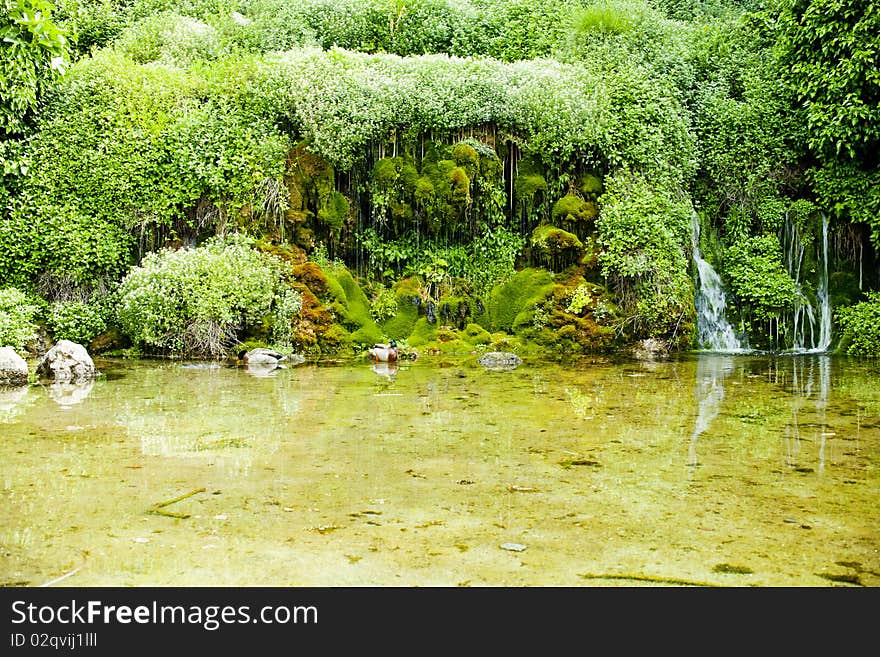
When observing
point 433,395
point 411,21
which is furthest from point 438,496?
point 411,21

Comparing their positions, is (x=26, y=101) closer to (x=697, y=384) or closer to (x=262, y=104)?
(x=262, y=104)

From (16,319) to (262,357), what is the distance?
3.96 meters

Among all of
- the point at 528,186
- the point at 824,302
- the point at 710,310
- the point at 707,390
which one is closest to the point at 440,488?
the point at 707,390

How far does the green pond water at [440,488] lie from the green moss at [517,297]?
586 cm

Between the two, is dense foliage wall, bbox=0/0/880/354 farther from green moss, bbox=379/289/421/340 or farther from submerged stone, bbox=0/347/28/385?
submerged stone, bbox=0/347/28/385

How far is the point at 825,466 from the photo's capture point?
511 cm

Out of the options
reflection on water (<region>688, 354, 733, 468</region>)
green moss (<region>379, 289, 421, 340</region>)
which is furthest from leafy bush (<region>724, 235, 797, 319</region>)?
green moss (<region>379, 289, 421, 340</region>)

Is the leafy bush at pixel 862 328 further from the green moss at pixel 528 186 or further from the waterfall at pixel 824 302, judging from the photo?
the green moss at pixel 528 186

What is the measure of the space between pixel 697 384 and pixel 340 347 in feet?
21.8

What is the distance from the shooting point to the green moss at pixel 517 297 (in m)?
14.4

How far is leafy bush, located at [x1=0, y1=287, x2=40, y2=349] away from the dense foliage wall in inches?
47.4

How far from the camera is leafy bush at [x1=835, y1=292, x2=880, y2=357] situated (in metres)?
13.6

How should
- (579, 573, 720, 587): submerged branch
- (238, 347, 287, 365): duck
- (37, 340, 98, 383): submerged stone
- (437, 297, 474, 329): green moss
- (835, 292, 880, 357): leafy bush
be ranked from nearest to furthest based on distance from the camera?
1. (579, 573, 720, 587): submerged branch
2. (37, 340, 98, 383): submerged stone
3. (238, 347, 287, 365): duck
4. (835, 292, 880, 357): leafy bush
5. (437, 297, 474, 329): green moss

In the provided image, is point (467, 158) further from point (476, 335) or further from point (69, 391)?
point (69, 391)
